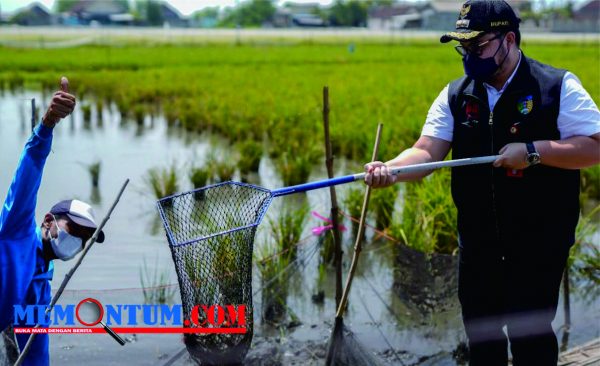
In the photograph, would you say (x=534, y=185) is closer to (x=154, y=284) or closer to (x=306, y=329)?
(x=306, y=329)

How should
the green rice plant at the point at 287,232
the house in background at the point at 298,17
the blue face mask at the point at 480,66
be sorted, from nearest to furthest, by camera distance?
1. the blue face mask at the point at 480,66
2. the green rice plant at the point at 287,232
3. the house in background at the point at 298,17

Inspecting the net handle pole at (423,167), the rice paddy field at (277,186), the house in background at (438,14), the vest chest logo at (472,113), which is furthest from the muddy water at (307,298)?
the house in background at (438,14)

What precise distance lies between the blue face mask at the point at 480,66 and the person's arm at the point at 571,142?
241mm

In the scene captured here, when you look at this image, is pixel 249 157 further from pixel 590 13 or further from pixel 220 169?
pixel 590 13

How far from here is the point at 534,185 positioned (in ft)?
9.18

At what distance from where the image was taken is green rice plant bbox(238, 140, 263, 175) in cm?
851

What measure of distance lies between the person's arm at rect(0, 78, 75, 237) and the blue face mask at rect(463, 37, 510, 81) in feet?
4.38

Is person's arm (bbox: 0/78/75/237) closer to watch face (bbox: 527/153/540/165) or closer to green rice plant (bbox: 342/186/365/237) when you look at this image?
watch face (bbox: 527/153/540/165)

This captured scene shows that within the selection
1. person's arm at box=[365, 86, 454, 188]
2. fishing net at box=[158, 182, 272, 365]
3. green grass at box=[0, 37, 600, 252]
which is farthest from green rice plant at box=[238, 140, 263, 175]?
person's arm at box=[365, 86, 454, 188]

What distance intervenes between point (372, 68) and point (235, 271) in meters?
17.7

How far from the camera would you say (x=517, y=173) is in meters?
2.80

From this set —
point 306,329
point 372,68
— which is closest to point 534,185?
point 306,329

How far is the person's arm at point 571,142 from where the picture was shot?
2658 millimetres

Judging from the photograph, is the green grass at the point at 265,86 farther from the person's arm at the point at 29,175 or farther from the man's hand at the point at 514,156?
the person's arm at the point at 29,175
